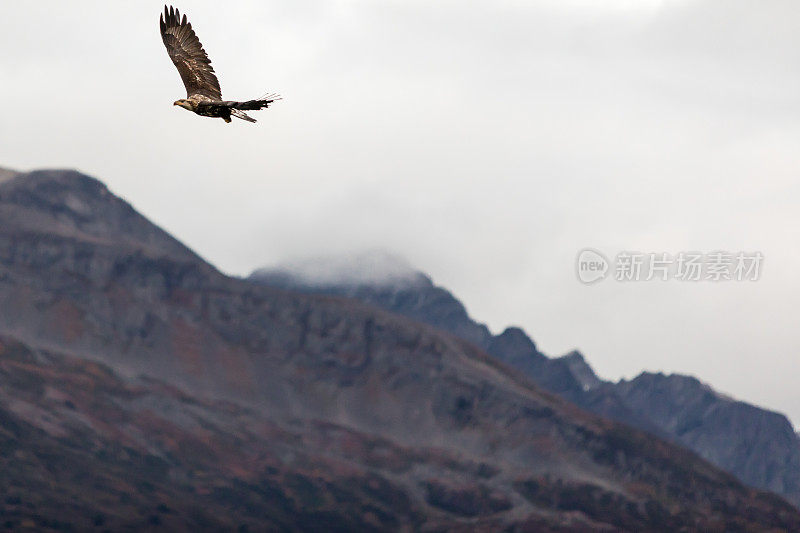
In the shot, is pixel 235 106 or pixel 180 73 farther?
pixel 180 73

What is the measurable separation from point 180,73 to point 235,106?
303 inches

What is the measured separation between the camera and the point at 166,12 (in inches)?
1969

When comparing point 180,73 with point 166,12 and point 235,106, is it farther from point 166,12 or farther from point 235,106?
point 235,106

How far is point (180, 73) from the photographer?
50.2 meters

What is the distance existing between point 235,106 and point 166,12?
8.59m

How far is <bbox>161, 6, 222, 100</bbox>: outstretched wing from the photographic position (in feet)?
162

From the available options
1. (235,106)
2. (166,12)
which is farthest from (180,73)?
(235,106)

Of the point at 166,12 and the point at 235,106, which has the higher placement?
the point at 166,12

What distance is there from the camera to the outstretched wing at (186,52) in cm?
4941

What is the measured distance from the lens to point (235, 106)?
4344 centimetres

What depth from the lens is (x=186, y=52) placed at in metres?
50.0
